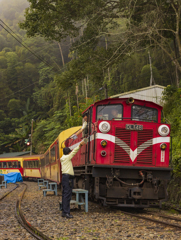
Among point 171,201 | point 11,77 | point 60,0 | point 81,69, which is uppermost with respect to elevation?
point 11,77

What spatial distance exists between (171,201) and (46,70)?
196ft

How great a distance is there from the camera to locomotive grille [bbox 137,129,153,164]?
8.03 meters

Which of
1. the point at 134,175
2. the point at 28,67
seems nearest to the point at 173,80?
the point at 134,175

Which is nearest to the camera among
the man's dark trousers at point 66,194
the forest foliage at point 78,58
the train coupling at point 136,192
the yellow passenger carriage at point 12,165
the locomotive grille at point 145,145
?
the man's dark trousers at point 66,194

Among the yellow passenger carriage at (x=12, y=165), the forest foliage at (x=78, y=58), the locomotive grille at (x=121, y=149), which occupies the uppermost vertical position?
the forest foliage at (x=78, y=58)

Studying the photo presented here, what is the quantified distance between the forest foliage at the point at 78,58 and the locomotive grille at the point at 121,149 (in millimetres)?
6805

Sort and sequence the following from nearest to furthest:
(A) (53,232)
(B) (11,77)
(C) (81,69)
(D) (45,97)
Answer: (A) (53,232) < (C) (81,69) < (D) (45,97) < (B) (11,77)

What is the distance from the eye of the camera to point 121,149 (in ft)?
26.1

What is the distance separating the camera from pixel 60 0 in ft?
52.4

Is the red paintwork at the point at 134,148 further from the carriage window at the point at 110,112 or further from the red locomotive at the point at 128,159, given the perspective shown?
the carriage window at the point at 110,112

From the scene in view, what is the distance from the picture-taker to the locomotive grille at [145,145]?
8031 millimetres

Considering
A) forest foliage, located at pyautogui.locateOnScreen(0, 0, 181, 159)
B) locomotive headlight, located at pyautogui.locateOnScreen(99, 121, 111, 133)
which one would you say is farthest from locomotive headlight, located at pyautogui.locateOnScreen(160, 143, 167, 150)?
forest foliage, located at pyautogui.locateOnScreen(0, 0, 181, 159)

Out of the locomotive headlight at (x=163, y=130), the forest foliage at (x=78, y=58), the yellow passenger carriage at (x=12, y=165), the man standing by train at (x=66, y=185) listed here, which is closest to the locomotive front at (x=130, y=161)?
the locomotive headlight at (x=163, y=130)

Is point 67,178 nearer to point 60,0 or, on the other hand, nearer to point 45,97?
point 60,0
